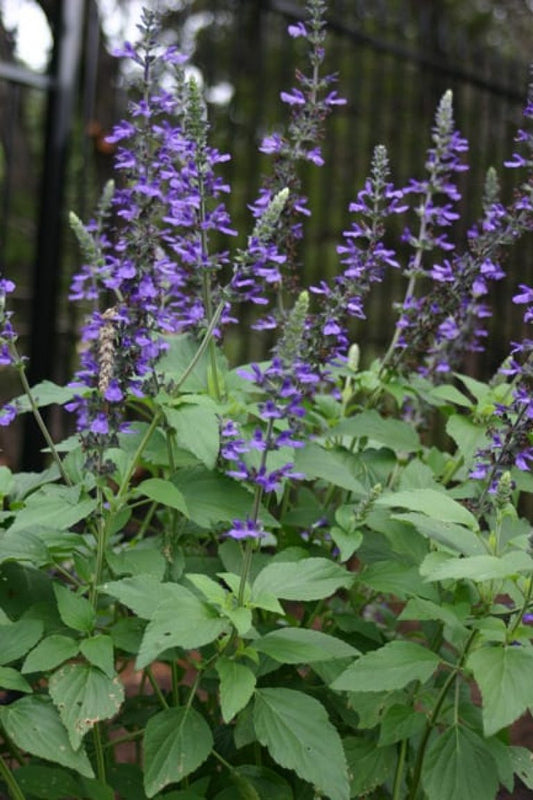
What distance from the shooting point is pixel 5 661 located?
2.03m

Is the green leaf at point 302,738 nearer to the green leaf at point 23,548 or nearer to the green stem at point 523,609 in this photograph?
the green stem at point 523,609

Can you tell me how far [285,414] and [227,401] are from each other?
0.61m

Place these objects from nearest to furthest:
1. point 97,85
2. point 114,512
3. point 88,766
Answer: point 88,766 < point 114,512 < point 97,85

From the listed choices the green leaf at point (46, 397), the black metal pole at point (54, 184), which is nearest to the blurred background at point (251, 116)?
the black metal pole at point (54, 184)

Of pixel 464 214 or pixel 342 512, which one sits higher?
pixel 464 214

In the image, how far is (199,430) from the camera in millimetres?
2139

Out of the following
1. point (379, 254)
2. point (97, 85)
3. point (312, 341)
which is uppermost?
point (97, 85)

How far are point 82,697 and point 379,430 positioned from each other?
3.10ft

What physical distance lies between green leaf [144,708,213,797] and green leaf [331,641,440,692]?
0.27m

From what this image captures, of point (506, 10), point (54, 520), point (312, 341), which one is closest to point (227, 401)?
point (312, 341)

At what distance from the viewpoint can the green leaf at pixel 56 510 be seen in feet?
6.80

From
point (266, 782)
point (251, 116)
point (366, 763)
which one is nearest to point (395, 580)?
point (366, 763)

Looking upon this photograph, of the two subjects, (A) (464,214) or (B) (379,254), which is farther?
(A) (464,214)

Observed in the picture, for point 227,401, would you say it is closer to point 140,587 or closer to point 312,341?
point 312,341
